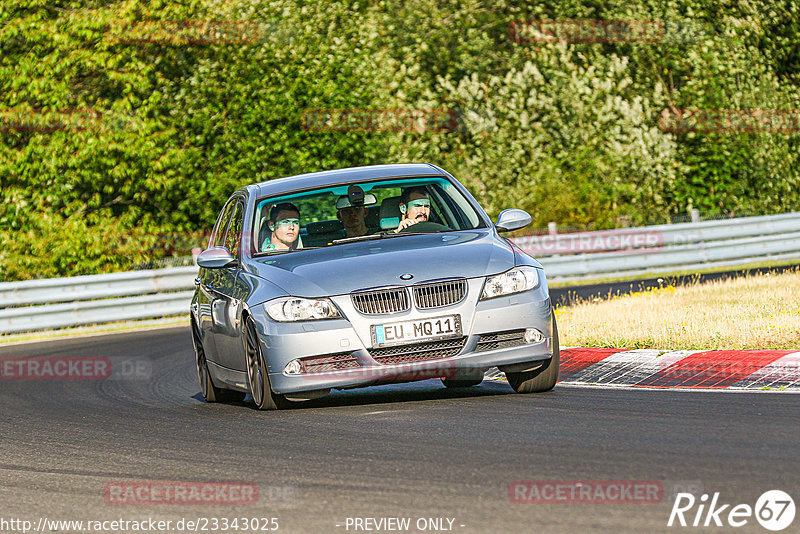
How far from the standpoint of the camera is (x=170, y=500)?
6.42 metres

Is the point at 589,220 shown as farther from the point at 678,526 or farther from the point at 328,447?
the point at 678,526

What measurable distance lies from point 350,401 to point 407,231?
1.28 m

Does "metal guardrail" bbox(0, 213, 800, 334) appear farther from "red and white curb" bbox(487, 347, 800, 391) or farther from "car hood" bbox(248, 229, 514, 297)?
"car hood" bbox(248, 229, 514, 297)

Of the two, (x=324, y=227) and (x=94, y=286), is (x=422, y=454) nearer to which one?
(x=324, y=227)

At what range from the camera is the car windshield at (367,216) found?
10078 millimetres

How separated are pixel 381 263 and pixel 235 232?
2.10 metres

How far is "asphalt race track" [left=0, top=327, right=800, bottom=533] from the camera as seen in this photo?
5699mm

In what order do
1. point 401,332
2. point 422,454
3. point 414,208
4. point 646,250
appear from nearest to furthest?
point 422,454 → point 401,332 → point 414,208 → point 646,250

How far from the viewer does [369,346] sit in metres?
8.82

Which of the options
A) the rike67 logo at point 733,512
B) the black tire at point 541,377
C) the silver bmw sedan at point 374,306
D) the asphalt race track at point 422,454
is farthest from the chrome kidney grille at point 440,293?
the rike67 logo at point 733,512

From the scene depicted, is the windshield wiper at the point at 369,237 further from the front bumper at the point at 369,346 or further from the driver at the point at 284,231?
the front bumper at the point at 369,346

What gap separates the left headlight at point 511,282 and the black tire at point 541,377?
335 millimetres

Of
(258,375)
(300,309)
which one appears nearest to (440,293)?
(300,309)

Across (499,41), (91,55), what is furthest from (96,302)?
(499,41)
